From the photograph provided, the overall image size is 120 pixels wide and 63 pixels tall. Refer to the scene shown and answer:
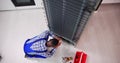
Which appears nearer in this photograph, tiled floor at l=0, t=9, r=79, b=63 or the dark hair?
the dark hair

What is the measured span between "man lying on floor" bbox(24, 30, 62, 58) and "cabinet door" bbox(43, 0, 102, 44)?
219 millimetres

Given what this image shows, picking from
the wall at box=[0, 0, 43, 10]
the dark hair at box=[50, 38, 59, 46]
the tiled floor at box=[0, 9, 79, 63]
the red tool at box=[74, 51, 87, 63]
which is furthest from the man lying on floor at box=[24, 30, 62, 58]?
the wall at box=[0, 0, 43, 10]

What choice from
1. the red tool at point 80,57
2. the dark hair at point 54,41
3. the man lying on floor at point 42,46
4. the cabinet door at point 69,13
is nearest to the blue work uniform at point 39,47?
the man lying on floor at point 42,46

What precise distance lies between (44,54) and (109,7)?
165 cm

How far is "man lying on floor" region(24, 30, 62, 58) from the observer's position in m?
2.49

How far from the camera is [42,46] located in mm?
2498

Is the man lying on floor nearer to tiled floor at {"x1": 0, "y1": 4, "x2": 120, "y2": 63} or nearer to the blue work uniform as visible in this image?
the blue work uniform

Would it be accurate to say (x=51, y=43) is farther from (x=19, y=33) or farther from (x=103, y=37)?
(x=103, y=37)

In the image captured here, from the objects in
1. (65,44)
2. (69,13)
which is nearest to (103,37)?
(65,44)

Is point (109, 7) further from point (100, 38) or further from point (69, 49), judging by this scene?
point (69, 49)

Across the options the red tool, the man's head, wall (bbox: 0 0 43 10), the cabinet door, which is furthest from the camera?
wall (bbox: 0 0 43 10)

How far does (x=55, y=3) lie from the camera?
196 centimetres

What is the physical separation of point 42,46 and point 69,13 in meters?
0.74

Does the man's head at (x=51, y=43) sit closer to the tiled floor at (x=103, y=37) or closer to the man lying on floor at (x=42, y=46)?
the man lying on floor at (x=42, y=46)
